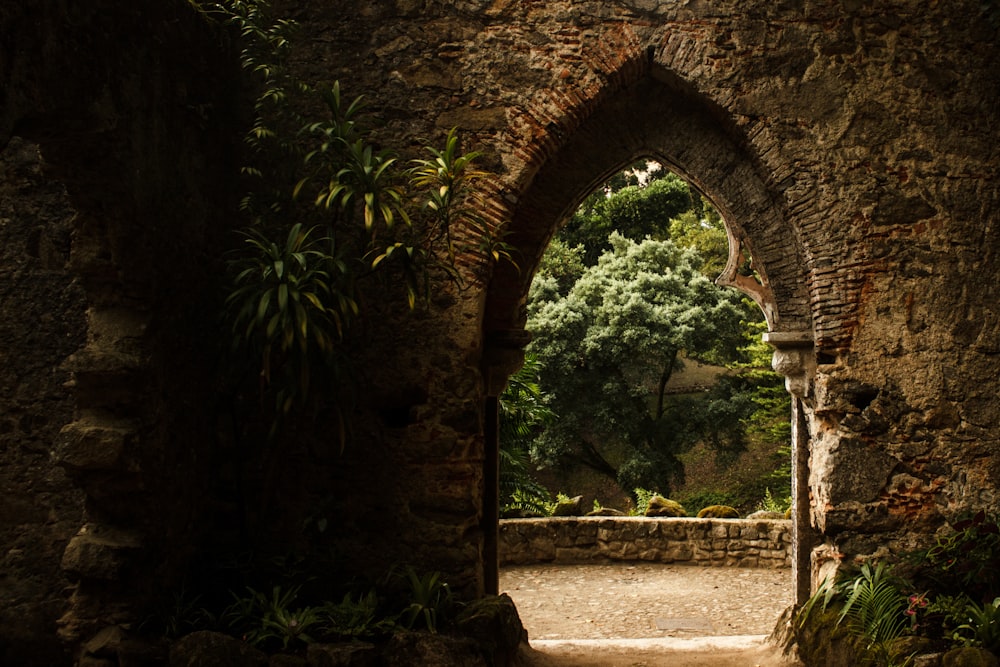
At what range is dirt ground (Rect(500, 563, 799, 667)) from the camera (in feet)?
18.8

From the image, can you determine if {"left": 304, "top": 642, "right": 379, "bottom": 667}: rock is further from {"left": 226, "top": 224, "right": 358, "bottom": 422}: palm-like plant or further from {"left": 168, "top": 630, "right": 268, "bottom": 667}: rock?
{"left": 226, "top": 224, "right": 358, "bottom": 422}: palm-like plant

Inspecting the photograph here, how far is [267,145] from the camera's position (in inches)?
198

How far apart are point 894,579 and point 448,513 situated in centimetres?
252

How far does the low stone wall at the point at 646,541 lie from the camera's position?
9.21m

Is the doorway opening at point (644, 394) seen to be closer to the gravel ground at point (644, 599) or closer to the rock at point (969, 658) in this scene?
the gravel ground at point (644, 599)

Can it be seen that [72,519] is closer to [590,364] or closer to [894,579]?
[894,579]

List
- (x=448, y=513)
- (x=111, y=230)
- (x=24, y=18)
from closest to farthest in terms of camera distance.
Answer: (x=24, y=18) < (x=111, y=230) < (x=448, y=513)

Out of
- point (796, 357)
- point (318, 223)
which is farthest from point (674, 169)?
point (318, 223)

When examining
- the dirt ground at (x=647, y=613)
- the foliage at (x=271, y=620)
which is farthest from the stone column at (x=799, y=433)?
the foliage at (x=271, y=620)

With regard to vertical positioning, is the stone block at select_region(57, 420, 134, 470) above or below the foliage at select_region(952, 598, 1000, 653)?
above

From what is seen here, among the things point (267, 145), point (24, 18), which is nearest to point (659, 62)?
point (267, 145)

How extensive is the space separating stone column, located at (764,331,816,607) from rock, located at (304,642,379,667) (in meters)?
2.88

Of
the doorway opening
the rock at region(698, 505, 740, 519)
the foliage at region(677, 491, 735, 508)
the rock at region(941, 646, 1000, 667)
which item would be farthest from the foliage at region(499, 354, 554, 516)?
the rock at region(941, 646, 1000, 667)

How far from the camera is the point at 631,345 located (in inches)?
512
